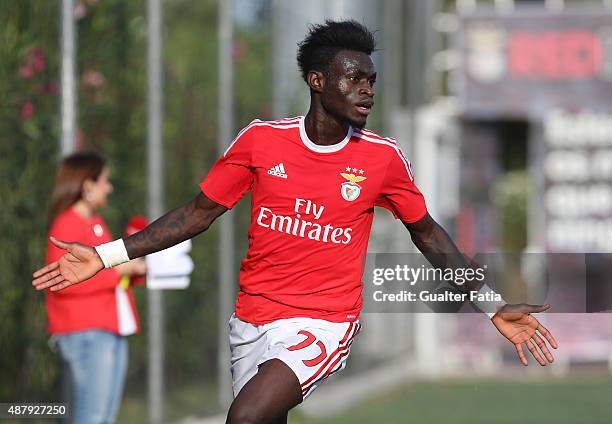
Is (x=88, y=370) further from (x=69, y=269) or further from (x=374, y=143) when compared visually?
(x=374, y=143)

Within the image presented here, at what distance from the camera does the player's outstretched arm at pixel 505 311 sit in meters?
6.05

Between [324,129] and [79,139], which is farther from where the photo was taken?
[79,139]

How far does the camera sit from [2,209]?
8.84 m

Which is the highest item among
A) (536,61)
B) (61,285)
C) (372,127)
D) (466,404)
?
(536,61)

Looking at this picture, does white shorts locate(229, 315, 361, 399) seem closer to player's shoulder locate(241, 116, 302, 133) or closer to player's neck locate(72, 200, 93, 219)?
player's shoulder locate(241, 116, 302, 133)

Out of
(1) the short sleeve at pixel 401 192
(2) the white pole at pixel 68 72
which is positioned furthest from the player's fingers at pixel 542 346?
(2) the white pole at pixel 68 72

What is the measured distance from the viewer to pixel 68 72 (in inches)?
349

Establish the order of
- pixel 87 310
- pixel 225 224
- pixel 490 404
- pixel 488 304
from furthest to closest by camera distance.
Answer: pixel 490 404 → pixel 225 224 → pixel 87 310 → pixel 488 304

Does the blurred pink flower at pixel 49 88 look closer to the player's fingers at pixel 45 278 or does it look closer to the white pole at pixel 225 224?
the white pole at pixel 225 224

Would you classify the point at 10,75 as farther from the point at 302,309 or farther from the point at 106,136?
the point at 302,309

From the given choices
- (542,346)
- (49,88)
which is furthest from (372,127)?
(542,346)

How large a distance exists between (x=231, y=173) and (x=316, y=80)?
522 mm

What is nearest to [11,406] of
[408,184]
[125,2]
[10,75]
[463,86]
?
[10,75]

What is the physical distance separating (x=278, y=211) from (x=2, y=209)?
3.35 m
